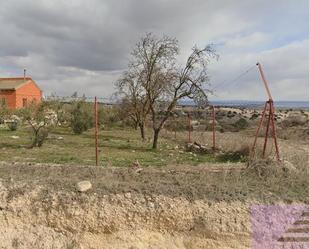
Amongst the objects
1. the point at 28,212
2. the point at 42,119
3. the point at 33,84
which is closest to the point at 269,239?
the point at 28,212

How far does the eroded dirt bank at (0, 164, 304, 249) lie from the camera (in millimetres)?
6922

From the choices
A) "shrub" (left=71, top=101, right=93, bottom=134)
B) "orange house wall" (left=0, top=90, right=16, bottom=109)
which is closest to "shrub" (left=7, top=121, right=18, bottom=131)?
"shrub" (left=71, top=101, right=93, bottom=134)

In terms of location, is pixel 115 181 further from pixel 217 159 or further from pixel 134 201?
pixel 217 159

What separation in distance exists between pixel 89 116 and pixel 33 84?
80.2ft

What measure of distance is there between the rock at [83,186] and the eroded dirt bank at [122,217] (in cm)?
10

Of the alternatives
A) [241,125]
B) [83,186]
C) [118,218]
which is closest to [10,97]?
[241,125]

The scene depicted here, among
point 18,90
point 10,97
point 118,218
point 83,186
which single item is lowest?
point 118,218

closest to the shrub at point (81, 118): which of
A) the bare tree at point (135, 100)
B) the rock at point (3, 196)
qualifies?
the bare tree at point (135, 100)

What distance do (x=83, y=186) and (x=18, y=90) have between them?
37988 millimetres

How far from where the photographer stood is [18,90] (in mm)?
43000

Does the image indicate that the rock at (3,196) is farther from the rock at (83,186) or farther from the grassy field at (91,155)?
the grassy field at (91,155)

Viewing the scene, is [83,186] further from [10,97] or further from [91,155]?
[10,97]

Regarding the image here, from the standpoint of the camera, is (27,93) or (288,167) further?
(27,93)

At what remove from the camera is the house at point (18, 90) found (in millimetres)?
39812
